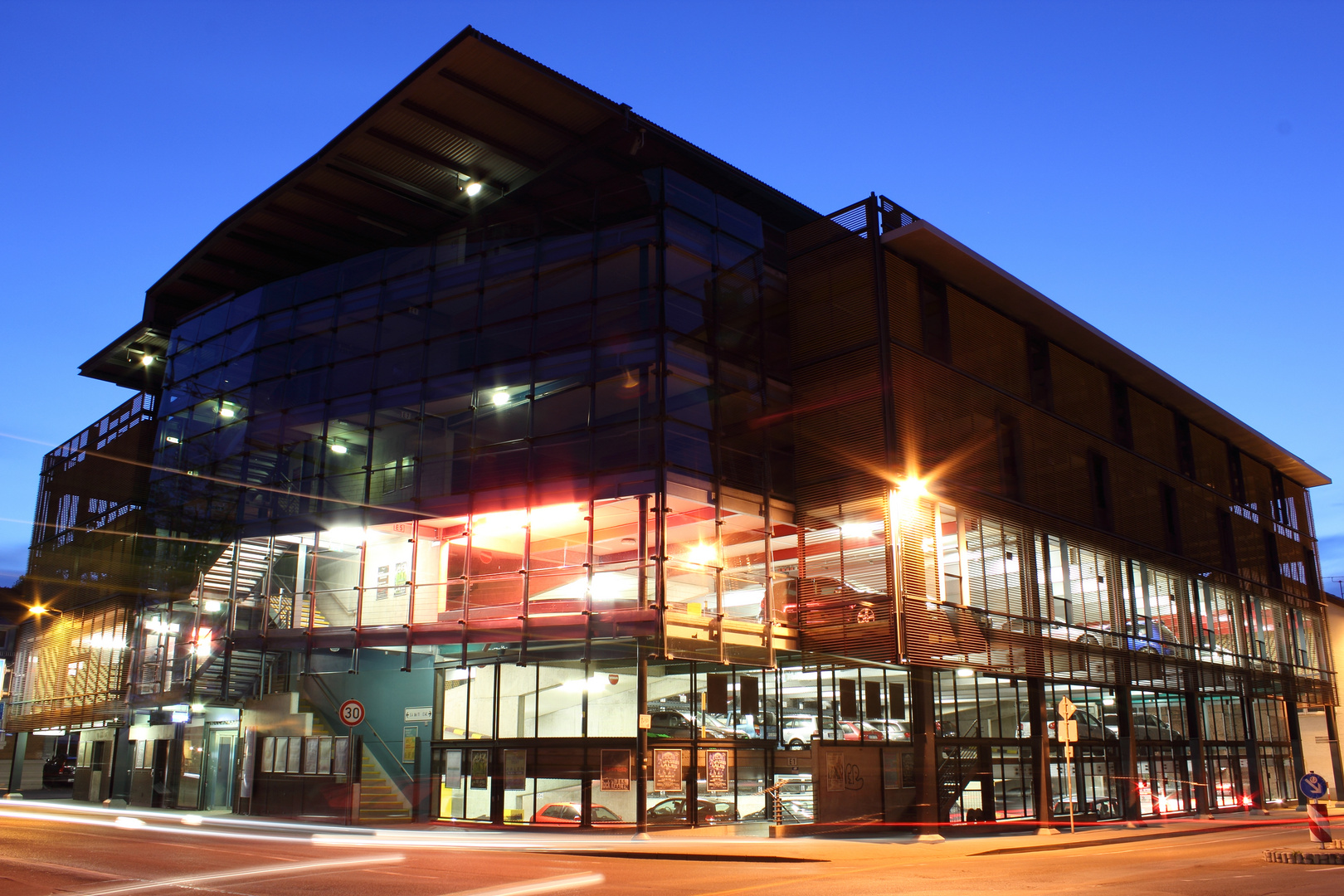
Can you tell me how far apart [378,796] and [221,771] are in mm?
7459

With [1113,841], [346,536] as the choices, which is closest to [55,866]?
[346,536]

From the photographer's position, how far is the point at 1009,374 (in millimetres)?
32656

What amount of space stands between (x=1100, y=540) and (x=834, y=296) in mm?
12657

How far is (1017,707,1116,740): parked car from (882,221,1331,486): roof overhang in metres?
11.4

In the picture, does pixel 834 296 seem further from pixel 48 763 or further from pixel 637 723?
pixel 48 763

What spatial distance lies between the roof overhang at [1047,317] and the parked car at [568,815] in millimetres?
15705

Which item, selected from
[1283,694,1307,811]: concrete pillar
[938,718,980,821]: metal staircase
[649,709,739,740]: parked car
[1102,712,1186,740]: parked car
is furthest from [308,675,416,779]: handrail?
[1283,694,1307,811]: concrete pillar

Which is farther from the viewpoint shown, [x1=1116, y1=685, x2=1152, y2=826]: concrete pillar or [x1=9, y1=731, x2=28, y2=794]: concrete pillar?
[x1=9, y1=731, x2=28, y2=794]: concrete pillar

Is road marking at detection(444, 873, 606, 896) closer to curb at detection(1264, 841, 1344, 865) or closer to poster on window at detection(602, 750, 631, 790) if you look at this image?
poster on window at detection(602, 750, 631, 790)

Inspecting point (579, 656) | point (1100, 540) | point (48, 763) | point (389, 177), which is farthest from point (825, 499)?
point (48, 763)

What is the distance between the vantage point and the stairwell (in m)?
28.0

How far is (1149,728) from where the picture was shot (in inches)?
1425

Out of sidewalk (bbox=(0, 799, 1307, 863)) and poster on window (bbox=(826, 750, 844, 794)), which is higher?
poster on window (bbox=(826, 750, 844, 794))

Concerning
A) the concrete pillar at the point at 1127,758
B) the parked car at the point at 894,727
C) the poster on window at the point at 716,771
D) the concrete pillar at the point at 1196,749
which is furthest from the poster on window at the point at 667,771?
the concrete pillar at the point at 1196,749
